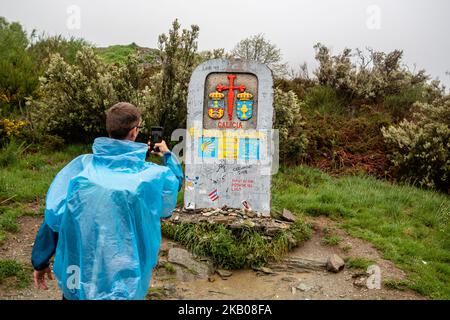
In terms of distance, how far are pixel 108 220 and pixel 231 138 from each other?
4.28 m

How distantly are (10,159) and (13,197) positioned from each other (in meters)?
1.76

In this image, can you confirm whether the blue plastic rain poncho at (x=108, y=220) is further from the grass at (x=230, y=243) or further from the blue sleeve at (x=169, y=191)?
the grass at (x=230, y=243)

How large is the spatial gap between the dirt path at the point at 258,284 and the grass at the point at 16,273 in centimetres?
10

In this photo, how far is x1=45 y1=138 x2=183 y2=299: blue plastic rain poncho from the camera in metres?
2.52

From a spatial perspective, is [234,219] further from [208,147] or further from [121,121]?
[121,121]

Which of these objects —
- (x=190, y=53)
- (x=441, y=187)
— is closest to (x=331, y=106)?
(x=441, y=187)

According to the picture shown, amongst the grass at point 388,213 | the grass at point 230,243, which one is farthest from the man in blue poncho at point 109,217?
the grass at point 388,213

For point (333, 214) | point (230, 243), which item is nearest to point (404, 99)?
point (333, 214)

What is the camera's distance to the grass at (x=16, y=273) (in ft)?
15.8

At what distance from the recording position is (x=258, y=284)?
533 centimetres

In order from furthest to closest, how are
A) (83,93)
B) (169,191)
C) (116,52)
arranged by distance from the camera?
(116,52) → (83,93) → (169,191)

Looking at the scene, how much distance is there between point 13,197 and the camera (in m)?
6.85

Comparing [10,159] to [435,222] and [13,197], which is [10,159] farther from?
[435,222]

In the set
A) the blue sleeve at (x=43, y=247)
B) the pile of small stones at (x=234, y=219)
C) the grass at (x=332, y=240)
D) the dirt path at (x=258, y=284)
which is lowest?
the dirt path at (x=258, y=284)
